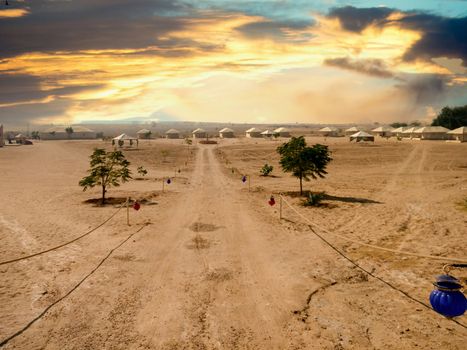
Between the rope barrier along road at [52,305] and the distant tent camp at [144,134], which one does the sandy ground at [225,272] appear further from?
the distant tent camp at [144,134]

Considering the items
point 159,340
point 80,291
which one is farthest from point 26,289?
point 159,340

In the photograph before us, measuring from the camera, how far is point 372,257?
13898 mm

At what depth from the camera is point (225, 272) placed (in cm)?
1244

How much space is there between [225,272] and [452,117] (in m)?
113

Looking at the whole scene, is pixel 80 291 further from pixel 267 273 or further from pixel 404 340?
pixel 404 340

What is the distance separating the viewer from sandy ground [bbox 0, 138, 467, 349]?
8.77 metres

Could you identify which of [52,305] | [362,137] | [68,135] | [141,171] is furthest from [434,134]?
[68,135]

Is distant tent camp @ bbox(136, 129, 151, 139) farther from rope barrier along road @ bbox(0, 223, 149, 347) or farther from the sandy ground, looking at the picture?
rope barrier along road @ bbox(0, 223, 149, 347)

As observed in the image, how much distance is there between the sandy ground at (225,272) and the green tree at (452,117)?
8981cm

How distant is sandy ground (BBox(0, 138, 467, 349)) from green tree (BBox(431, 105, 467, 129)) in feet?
295

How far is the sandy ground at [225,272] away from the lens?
8.77 m

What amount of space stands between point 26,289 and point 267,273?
279 inches

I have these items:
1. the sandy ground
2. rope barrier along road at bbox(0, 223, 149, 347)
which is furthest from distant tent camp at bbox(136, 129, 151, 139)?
rope barrier along road at bbox(0, 223, 149, 347)

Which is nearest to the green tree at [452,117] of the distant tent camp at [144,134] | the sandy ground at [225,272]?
the distant tent camp at [144,134]
